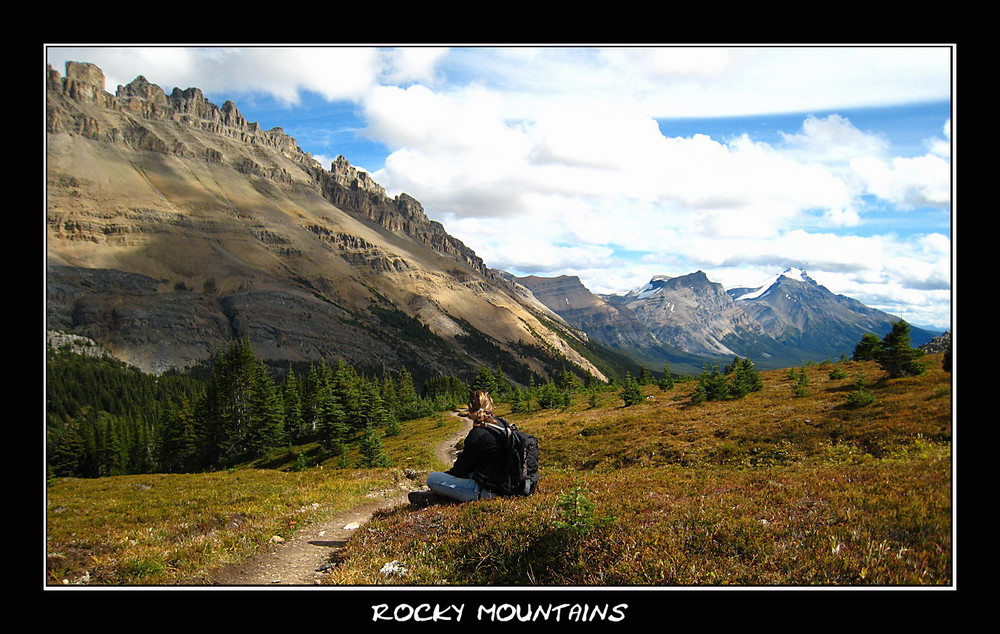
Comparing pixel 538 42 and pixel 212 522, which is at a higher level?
pixel 538 42

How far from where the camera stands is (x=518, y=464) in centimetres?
1077

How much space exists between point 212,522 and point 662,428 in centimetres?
2165

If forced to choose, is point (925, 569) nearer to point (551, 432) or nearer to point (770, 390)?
point (551, 432)

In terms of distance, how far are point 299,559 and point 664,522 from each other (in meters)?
8.42

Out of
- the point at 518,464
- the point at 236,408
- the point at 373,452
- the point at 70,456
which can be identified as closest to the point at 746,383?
the point at 518,464

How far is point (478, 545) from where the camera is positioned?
27.1 ft

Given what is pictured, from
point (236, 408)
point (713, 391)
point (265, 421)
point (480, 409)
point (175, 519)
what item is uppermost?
point (480, 409)

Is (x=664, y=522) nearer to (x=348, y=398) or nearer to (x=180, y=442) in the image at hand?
(x=348, y=398)

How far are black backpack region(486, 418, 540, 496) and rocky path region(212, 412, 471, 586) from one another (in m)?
4.10

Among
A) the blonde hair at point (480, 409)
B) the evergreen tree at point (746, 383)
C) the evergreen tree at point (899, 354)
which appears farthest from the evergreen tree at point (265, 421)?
the evergreen tree at point (899, 354)

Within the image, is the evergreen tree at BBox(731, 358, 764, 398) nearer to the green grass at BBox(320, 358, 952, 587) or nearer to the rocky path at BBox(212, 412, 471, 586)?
the green grass at BBox(320, 358, 952, 587)
